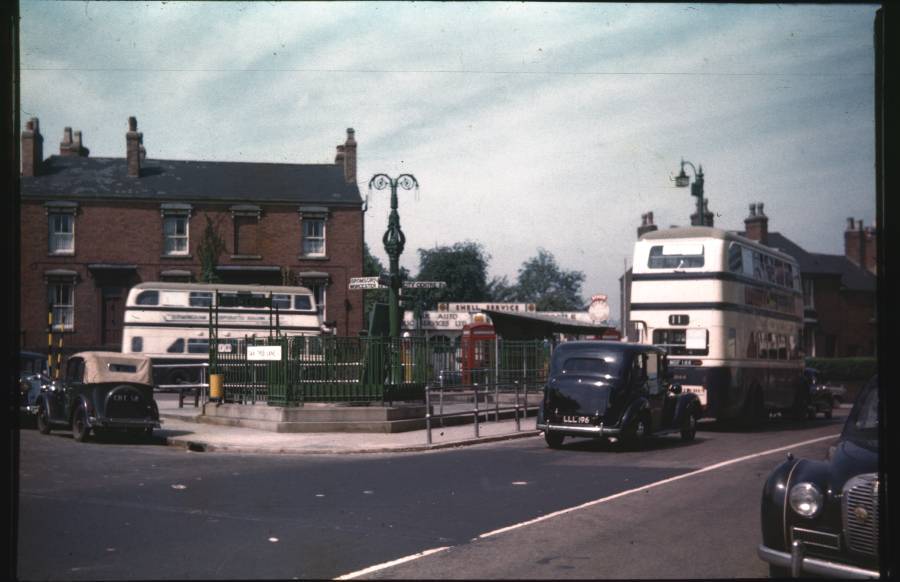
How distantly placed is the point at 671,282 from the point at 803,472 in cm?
1531

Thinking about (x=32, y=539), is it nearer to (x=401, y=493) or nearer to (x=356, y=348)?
(x=401, y=493)

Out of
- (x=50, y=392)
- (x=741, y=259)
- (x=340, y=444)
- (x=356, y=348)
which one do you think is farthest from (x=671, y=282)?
(x=50, y=392)

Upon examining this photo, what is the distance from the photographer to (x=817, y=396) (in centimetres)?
2817

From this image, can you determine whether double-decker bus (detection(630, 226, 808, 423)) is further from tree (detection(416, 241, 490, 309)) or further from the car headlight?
tree (detection(416, 241, 490, 309))

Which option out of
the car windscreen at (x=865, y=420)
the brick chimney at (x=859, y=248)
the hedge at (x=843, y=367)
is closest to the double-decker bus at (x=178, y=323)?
the hedge at (x=843, y=367)

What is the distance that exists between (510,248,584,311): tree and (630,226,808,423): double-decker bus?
109 ft

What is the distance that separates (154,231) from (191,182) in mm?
3212

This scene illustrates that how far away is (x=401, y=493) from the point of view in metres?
11.3

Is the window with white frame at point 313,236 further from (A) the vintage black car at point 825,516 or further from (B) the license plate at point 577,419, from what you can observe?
(A) the vintage black car at point 825,516

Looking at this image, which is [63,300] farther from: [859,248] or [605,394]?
[859,248]

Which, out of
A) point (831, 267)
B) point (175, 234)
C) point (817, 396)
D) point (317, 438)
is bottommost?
point (317, 438)

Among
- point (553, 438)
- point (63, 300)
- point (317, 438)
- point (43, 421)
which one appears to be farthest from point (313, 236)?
point (553, 438)

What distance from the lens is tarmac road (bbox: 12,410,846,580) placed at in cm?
728

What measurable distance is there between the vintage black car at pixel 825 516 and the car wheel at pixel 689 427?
12272 millimetres
